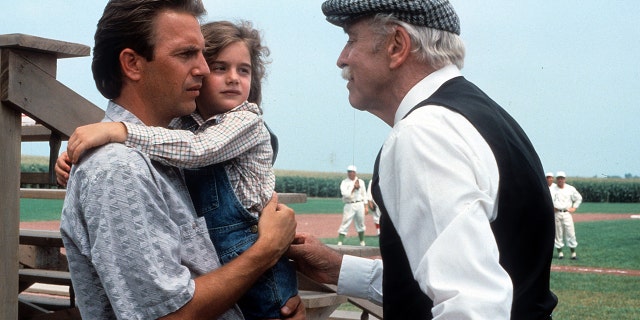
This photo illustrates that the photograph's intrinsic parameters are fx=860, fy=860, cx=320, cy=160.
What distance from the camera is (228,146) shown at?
104 inches

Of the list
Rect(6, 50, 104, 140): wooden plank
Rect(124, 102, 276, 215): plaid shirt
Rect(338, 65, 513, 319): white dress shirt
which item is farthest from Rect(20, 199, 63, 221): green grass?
Rect(338, 65, 513, 319): white dress shirt

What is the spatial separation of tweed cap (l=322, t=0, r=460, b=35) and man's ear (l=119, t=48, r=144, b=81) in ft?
1.89

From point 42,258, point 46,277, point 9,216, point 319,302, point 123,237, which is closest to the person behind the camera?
point 123,237

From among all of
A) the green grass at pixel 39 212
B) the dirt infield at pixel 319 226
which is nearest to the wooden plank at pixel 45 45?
the dirt infield at pixel 319 226

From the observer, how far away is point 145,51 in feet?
7.68

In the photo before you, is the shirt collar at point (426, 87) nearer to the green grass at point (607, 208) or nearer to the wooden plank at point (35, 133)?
the wooden plank at point (35, 133)

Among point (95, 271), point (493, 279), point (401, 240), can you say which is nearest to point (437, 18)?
point (401, 240)

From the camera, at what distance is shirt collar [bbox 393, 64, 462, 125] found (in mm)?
2262

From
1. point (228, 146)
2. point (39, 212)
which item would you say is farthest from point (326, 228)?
point (228, 146)

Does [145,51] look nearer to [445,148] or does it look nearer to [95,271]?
[95,271]

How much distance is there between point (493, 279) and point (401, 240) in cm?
25

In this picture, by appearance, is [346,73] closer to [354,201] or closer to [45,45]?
[45,45]

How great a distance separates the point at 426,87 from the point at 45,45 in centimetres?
211

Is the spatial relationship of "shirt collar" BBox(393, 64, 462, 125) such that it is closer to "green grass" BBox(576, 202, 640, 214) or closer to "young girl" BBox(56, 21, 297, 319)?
"young girl" BBox(56, 21, 297, 319)
